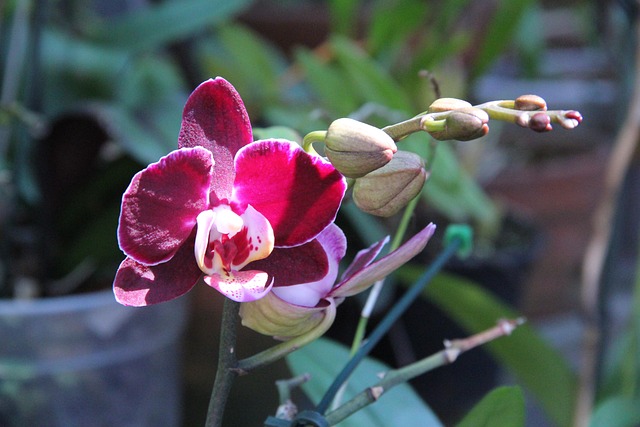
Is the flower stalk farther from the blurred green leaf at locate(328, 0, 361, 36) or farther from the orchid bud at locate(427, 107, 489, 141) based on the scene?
the blurred green leaf at locate(328, 0, 361, 36)

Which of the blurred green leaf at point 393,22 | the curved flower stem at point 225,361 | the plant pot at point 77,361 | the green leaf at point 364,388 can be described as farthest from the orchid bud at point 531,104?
the blurred green leaf at point 393,22

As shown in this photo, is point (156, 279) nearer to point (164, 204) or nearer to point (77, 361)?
point (164, 204)

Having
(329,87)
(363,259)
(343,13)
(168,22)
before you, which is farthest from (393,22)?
(363,259)

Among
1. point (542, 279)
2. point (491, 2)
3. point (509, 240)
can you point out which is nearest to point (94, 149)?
point (509, 240)

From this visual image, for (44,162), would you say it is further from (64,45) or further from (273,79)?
(273,79)

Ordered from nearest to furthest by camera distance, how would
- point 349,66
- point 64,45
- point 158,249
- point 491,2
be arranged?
point 158,249 → point 349,66 → point 64,45 → point 491,2

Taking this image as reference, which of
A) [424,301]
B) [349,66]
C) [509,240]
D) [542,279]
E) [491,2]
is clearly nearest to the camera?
[349,66]

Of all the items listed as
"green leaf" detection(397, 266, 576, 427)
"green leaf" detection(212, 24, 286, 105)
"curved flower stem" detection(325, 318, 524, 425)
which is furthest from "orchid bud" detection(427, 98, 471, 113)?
"green leaf" detection(212, 24, 286, 105)
